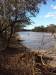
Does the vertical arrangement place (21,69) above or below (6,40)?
above

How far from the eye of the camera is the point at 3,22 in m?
26.5

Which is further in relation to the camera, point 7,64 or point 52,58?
point 52,58

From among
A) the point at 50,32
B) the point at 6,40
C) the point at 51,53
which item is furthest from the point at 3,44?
the point at 50,32

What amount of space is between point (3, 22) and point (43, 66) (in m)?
16.2

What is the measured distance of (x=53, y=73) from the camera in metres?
10.2

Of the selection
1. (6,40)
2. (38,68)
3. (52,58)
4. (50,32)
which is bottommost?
(6,40)

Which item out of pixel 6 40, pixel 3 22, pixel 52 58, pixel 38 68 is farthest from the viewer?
pixel 6 40

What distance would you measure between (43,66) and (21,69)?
1.78 metres

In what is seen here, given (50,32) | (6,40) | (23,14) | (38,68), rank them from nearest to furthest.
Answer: (50,32) < (38,68) < (23,14) < (6,40)

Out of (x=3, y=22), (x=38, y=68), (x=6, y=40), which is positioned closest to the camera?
(x=38, y=68)

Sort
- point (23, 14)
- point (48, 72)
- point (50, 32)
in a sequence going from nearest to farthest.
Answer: point (50, 32) → point (48, 72) → point (23, 14)

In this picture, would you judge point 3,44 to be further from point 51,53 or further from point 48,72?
point 48,72

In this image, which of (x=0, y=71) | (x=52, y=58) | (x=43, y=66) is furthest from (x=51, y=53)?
(x=0, y=71)

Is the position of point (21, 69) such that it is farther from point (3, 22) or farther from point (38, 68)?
point (3, 22)
